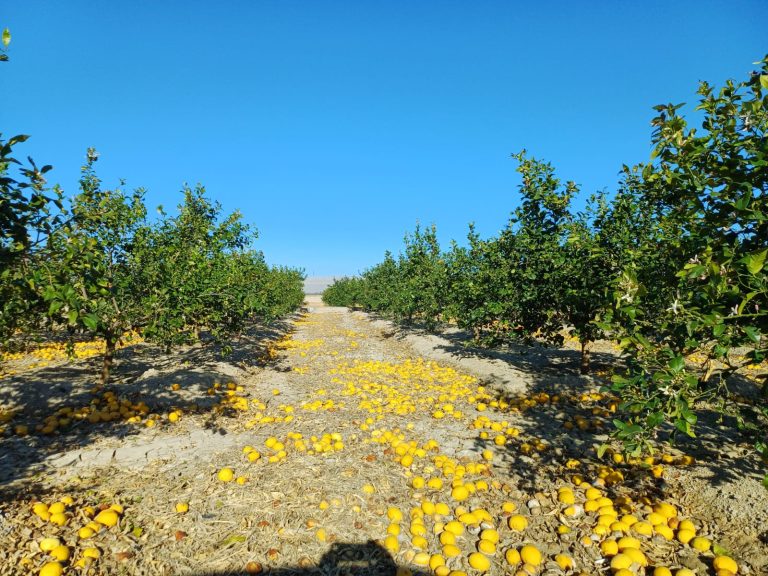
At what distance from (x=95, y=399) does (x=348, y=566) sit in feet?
24.2

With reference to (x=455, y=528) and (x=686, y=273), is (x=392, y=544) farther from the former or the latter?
(x=686, y=273)

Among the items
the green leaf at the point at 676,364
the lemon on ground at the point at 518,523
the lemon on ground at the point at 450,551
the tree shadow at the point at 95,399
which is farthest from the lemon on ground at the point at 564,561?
the tree shadow at the point at 95,399

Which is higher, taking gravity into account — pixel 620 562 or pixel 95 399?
pixel 95 399

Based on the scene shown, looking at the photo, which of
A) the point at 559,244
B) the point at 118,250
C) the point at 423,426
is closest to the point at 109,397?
the point at 118,250

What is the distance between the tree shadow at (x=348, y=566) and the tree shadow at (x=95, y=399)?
4.31 m

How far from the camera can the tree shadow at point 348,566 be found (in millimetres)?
3904

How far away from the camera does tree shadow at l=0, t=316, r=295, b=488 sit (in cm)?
646

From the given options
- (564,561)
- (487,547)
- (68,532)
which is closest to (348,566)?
(487,547)

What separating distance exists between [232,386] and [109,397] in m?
2.83

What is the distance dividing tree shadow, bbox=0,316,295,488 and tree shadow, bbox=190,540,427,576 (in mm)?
4309

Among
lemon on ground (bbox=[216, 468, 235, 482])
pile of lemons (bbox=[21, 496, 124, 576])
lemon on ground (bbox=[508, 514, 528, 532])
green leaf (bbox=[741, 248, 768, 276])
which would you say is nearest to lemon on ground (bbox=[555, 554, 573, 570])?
lemon on ground (bbox=[508, 514, 528, 532])

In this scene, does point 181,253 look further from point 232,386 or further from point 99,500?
point 99,500

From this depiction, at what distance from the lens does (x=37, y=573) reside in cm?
355

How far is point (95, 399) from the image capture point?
27.3 ft
